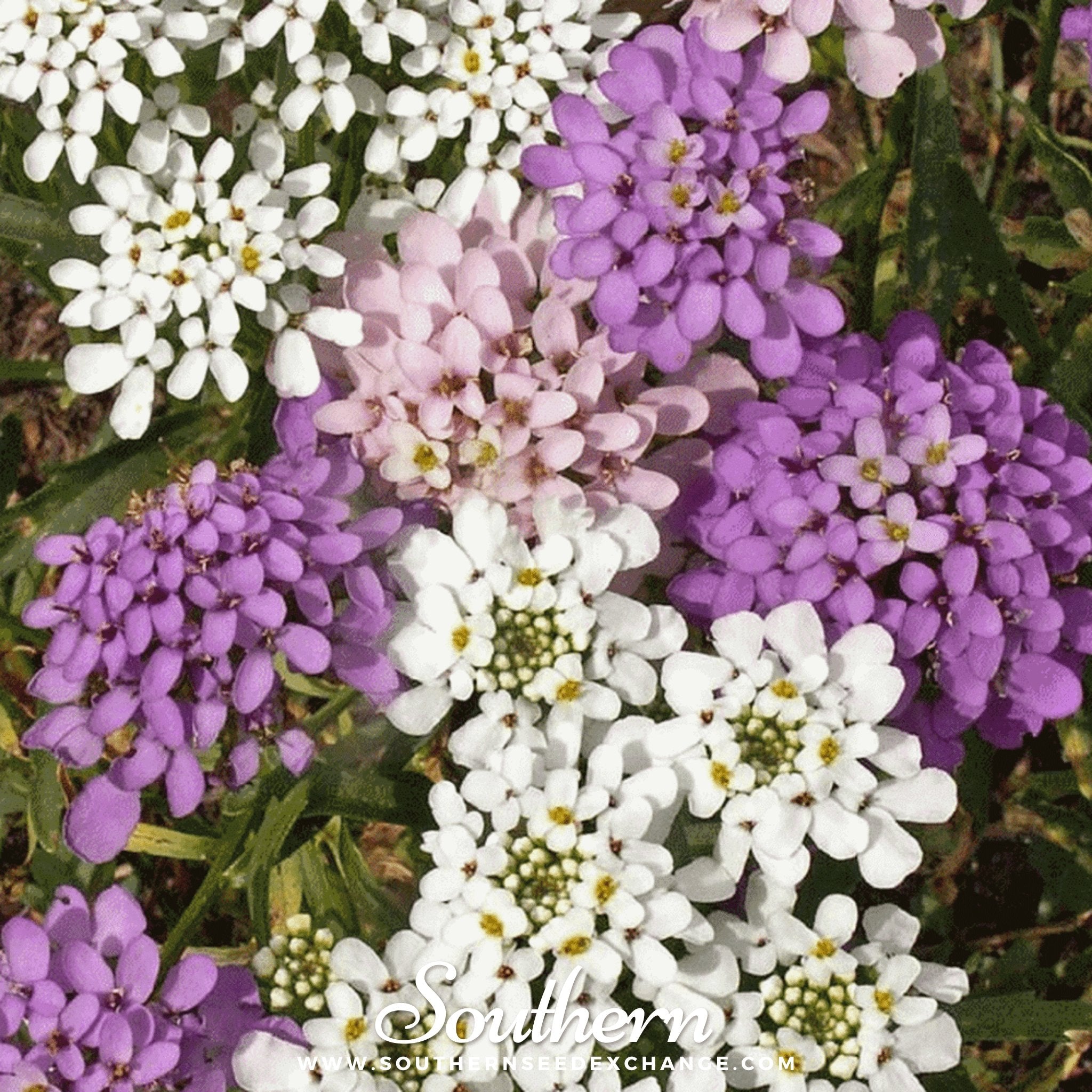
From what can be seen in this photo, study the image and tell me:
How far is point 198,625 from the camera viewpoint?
166 cm

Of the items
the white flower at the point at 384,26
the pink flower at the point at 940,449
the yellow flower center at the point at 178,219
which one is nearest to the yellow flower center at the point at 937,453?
the pink flower at the point at 940,449

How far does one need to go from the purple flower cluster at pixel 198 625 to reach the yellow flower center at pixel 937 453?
0.59 metres

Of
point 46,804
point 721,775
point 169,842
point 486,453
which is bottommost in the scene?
point 169,842

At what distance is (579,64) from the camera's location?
77.1 inches

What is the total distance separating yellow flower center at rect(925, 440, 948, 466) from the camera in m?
1.71

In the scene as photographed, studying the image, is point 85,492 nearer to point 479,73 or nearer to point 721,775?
point 479,73

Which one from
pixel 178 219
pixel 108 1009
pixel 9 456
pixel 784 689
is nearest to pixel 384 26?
pixel 178 219

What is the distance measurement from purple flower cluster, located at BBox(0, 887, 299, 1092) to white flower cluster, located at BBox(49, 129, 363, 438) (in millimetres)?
595

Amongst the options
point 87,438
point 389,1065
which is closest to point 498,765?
point 389,1065

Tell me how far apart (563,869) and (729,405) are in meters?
0.63

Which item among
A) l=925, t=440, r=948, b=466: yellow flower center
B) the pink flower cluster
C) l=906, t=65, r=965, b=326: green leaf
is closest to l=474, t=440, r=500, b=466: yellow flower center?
the pink flower cluster

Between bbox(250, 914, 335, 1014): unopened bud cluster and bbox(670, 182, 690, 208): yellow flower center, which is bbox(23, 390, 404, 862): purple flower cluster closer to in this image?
bbox(250, 914, 335, 1014): unopened bud cluster

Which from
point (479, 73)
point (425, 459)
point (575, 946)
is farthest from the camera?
point (479, 73)

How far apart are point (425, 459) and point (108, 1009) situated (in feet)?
2.27
